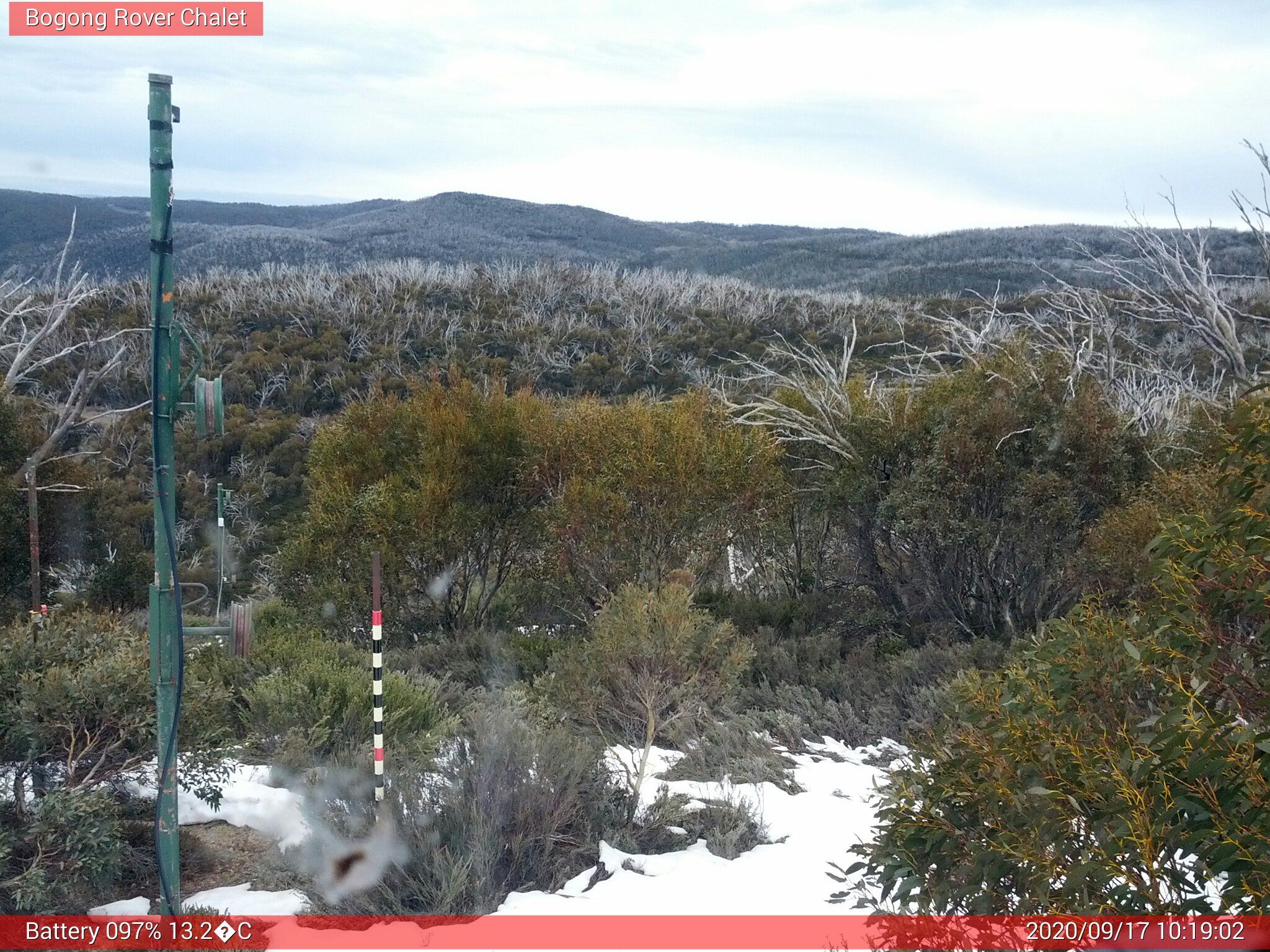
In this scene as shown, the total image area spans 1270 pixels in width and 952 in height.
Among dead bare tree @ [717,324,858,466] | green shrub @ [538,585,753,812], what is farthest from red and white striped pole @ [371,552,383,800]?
dead bare tree @ [717,324,858,466]

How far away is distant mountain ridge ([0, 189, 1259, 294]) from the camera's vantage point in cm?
3747

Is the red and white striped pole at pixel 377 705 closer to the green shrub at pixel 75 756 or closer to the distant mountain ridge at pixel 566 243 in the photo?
the green shrub at pixel 75 756

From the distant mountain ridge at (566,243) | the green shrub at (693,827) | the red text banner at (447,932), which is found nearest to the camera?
the red text banner at (447,932)

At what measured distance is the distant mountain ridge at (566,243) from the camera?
37.5 metres

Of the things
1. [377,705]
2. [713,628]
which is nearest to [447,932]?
[377,705]

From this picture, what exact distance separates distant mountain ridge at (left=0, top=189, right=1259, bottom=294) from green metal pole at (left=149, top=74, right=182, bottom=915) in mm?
32543

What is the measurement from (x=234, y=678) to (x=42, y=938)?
3.58 meters

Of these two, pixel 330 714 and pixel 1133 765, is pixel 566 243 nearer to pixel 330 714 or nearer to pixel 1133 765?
pixel 330 714

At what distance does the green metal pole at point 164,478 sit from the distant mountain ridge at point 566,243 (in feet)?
107

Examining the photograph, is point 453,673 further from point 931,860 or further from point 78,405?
point 931,860

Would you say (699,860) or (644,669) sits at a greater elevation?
(644,669)

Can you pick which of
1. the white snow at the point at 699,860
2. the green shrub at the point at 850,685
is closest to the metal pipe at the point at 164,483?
the white snow at the point at 699,860

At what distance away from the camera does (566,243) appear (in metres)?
71.5

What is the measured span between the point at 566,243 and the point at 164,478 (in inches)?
2754
